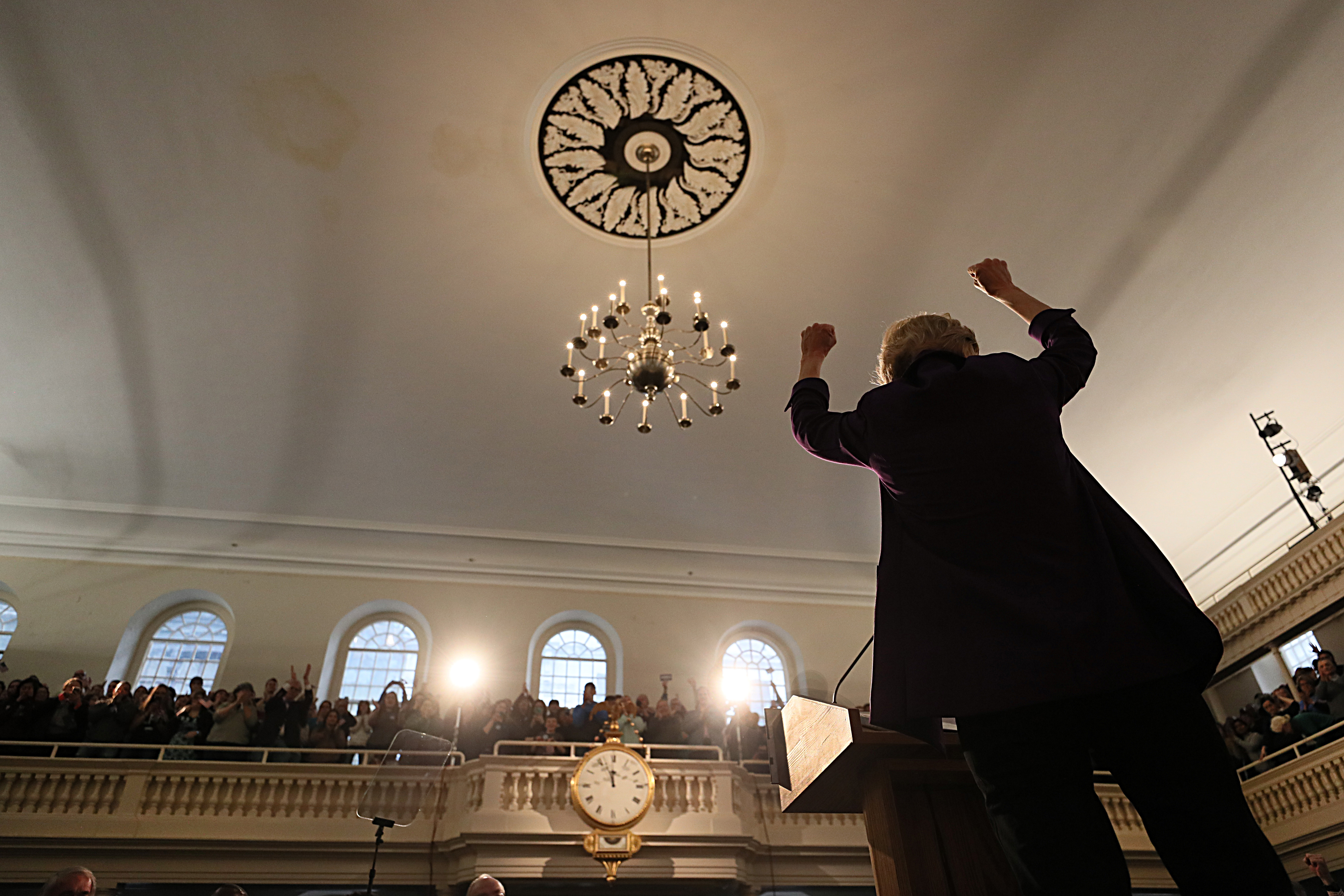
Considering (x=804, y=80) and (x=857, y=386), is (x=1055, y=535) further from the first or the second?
(x=857, y=386)

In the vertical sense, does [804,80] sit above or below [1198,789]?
above

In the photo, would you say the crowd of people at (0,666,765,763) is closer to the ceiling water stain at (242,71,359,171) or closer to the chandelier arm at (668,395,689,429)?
the chandelier arm at (668,395,689,429)

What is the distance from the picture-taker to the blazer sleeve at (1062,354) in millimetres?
1679

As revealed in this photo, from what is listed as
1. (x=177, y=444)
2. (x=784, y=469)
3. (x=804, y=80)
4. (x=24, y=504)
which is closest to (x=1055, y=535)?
(x=804, y=80)

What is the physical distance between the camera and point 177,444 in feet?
35.6

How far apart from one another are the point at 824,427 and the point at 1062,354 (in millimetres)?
502

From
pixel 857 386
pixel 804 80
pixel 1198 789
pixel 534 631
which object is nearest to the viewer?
pixel 1198 789

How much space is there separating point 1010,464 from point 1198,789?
Result: 1.86 ft

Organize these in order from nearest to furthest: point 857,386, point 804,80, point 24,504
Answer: point 804,80
point 857,386
point 24,504

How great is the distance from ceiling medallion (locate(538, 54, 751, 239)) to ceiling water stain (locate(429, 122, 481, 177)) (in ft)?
2.12

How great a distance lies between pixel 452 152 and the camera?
8.17 m

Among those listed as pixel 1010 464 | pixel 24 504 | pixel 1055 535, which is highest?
pixel 24 504

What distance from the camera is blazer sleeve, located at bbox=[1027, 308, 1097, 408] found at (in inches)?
66.1

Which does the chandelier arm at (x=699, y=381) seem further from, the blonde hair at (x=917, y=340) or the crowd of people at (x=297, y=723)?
the blonde hair at (x=917, y=340)
